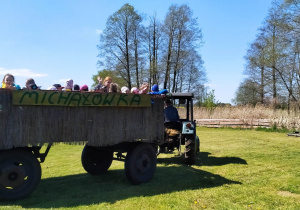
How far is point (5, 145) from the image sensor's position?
5145mm

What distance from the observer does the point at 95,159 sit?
25.4 feet

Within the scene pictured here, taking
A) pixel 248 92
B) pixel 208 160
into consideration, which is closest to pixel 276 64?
pixel 248 92

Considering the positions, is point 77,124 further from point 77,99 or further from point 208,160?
point 208,160

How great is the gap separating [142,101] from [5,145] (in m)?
3.01

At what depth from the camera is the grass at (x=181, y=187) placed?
5219 millimetres

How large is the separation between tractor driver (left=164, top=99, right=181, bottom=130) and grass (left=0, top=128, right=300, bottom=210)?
3.96 ft

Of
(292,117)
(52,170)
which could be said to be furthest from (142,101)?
(292,117)

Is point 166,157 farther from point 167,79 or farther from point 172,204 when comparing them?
point 167,79

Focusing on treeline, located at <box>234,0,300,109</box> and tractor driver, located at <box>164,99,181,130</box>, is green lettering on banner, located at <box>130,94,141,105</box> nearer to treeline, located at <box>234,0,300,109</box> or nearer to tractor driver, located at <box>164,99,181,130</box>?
tractor driver, located at <box>164,99,181,130</box>

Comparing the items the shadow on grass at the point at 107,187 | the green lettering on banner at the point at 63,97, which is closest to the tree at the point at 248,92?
the shadow on grass at the point at 107,187

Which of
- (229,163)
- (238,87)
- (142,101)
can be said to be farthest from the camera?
(238,87)

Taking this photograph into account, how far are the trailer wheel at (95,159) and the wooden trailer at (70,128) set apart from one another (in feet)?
3.09

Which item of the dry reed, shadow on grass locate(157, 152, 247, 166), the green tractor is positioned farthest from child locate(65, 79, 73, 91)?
the dry reed

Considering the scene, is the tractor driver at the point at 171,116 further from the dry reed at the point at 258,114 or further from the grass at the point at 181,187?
the dry reed at the point at 258,114
